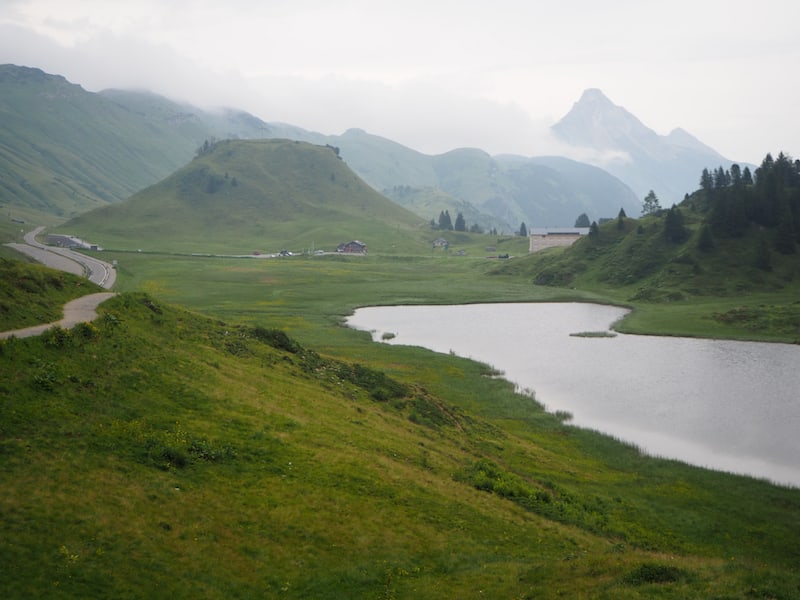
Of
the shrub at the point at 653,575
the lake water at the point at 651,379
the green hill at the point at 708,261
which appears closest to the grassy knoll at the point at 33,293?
the shrub at the point at 653,575

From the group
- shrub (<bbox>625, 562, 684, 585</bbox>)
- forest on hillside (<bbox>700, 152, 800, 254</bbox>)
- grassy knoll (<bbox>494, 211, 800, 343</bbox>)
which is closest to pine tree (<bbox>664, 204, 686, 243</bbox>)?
grassy knoll (<bbox>494, 211, 800, 343</bbox>)

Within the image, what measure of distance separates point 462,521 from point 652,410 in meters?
39.1

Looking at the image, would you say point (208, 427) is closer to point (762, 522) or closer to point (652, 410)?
point (762, 522)

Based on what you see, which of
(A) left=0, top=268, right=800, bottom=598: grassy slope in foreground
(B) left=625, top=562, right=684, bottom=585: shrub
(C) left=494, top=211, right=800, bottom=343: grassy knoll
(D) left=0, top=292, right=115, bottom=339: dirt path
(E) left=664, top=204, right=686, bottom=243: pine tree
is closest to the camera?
(B) left=625, top=562, right=684, bottom=585: shrub

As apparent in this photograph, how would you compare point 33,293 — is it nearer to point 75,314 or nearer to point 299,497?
point 75,314

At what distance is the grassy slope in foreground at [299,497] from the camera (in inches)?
846

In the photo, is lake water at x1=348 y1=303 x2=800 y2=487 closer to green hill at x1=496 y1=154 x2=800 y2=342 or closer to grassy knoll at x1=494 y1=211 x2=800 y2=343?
grassy knoll at x1=494 y1=211 x2=800 y2=343

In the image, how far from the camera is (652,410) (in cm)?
6131

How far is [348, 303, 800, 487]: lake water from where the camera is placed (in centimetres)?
5191

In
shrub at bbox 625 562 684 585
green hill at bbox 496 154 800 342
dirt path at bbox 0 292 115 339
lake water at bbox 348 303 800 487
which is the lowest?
lake water at bbox 348 303 800 487

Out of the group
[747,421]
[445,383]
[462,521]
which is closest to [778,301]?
[747,421]

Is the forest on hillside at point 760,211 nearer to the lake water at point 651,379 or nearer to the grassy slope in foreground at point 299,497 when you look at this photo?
the lake water at point 651,379

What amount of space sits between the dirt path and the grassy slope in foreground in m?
1.41

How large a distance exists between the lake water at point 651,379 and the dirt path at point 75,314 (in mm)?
43208
